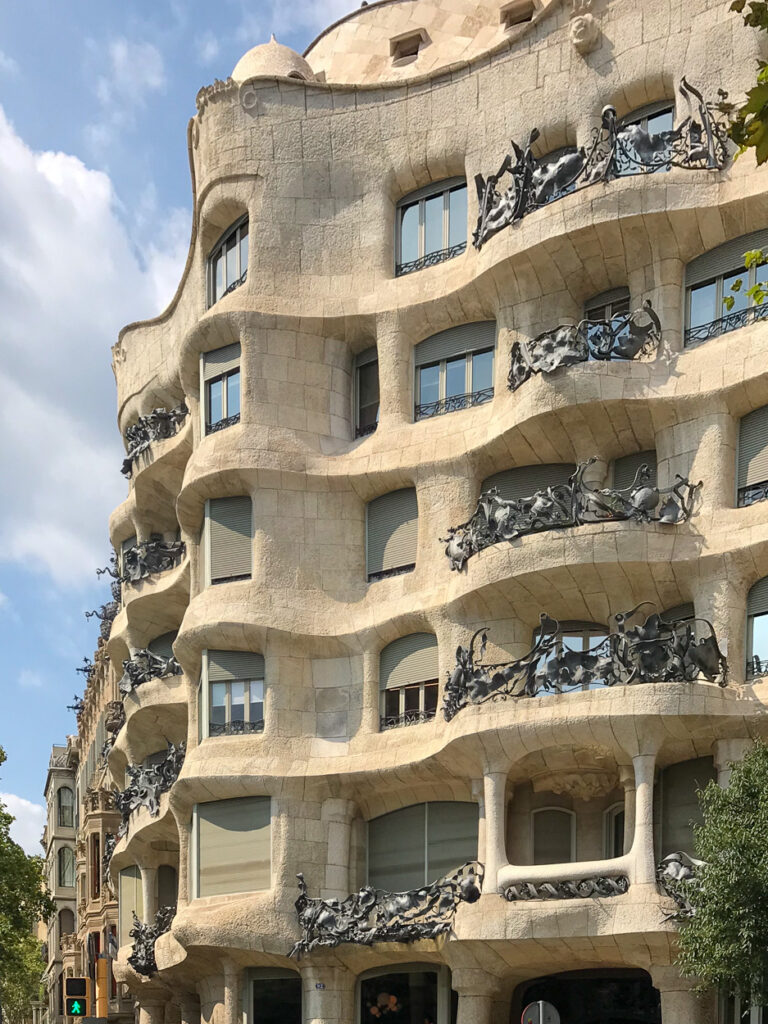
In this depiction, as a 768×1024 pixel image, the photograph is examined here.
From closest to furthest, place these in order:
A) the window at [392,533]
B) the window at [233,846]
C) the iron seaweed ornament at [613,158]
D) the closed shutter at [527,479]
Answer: the iron seaweed ornament at [613,158] < the closed shutter at [527,479] < the window at [233,846] < the window at [392,533]

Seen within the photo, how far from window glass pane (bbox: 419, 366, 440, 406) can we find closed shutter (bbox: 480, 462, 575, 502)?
233 cm

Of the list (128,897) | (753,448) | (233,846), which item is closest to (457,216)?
(753,448)

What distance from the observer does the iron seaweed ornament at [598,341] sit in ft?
101

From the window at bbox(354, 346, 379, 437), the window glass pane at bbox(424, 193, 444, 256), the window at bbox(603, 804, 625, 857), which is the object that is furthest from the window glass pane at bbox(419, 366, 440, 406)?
the window at bbox(603, 804, 625, 857)

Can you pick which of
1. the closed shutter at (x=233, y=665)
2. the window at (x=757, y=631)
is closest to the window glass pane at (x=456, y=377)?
the closed shutter at (x=233, y=665)

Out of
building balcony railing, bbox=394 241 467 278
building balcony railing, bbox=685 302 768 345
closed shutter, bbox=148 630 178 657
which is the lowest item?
closed shutter, bbox=148 630 178 657

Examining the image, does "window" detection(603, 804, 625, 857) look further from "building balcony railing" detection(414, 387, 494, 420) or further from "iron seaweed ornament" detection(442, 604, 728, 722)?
"building balcony railing" detection(414, 387, 494, 420)

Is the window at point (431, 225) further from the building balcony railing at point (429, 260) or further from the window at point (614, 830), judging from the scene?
the window at point (614, 830)

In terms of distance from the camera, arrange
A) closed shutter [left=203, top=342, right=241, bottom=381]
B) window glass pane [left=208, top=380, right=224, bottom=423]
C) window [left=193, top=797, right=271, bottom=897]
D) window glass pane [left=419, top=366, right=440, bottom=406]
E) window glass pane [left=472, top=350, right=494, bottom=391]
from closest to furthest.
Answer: window [left=193, top=797, right=271, bottom=897], window glass pane [left=472, top=350, right=494, bottom=391], window glass pane [left=419, top=366, right=440, bottom=406], closed shutter [left=203, top=342, right=241, bottom=381], window glass pane [left=208, top=380, right=224, bottom=423]

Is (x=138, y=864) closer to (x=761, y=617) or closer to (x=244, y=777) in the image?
(x=244, y=777)

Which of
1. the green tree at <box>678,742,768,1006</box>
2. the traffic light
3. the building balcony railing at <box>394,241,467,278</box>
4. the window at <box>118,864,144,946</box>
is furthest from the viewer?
the window at <box>118,864,144,946</box>

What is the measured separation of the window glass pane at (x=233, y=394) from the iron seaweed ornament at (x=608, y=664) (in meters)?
8.29

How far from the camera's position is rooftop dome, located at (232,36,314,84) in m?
38.7

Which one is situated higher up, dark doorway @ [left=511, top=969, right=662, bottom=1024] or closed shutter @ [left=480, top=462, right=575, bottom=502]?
closed shutter @ [left=480, top=462, right=575, bottom=502]
